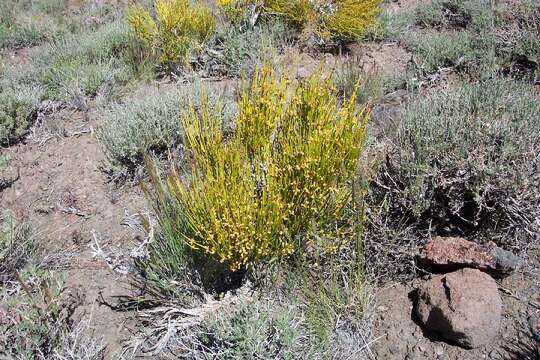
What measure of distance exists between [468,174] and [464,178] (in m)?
0.03

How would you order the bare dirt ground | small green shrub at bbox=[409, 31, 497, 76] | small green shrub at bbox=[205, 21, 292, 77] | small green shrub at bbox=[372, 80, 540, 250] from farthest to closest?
small green shrub at bbox=[205, 21, 292, 77], small green shrub at bbox=[409, 31, 497, 76], the bare dirt ground, small green shrub at bbox=[372, 80, 540, 250]

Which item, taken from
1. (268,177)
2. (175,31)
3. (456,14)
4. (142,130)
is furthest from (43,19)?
(268,177)

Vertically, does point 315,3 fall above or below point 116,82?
above

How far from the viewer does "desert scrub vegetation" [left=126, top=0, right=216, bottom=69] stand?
539 cm

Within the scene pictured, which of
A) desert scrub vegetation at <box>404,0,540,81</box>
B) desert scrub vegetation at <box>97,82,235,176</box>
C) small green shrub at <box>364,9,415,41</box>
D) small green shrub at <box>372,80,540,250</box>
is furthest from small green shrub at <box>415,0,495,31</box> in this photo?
desert scrub vegetation at <box>97,82,235,176</box>

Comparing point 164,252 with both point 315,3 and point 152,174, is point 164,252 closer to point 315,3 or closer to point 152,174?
point 152,174

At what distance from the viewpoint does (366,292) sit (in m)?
2.58

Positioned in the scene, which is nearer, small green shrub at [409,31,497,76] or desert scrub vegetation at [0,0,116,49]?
small green shrub at [409,31,497,76]

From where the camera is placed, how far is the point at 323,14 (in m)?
5.59

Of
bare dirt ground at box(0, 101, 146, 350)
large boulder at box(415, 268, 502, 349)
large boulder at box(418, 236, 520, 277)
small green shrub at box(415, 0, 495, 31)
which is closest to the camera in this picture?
large boulder at box(415, 268, 502, 349)

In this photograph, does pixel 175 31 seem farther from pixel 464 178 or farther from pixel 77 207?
pixel 464 178

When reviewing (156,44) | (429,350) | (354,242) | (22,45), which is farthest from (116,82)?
(429,350)

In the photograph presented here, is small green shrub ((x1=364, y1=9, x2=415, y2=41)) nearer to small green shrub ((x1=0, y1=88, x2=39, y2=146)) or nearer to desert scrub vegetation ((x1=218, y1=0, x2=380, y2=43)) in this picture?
desert scrub vegetation ((x1=218, y1=0, x2=380, y2=43))

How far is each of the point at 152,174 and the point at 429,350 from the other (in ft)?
5.27
